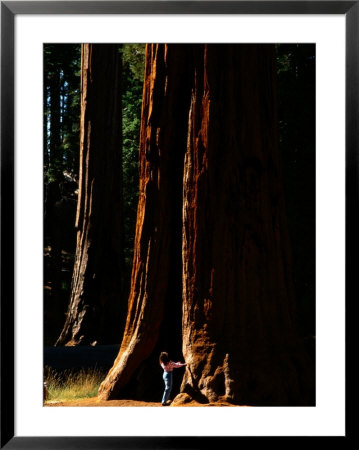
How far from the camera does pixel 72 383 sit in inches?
248

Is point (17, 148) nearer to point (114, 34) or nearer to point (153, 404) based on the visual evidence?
point (114, 34)

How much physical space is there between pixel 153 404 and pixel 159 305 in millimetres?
754

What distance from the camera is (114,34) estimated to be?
4.84 m

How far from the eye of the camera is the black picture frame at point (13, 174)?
4672mm

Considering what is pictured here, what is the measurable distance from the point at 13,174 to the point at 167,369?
1.90 metres

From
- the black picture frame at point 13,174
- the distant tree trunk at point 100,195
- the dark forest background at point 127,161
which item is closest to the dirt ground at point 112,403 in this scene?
the black picture frame at point 13,174

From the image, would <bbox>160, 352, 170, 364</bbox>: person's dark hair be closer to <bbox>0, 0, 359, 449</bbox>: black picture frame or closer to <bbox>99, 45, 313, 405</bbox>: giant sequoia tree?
<bbox>99, 45, 313, 405</bbox>: giant sequoia tree

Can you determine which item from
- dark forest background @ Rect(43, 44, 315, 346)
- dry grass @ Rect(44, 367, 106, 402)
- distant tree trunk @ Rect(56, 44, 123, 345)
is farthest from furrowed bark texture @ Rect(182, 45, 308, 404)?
distant tree trunk @ Rect(56, 44, 123, 345)

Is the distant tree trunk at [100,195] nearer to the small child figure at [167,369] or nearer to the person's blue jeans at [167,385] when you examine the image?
the small child figure at [167,369]

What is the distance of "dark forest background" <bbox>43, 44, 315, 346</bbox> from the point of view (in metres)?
5.66

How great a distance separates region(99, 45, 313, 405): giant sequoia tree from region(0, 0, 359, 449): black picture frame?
62 cm

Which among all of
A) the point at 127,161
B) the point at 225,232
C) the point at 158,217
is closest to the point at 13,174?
the point at 158,217

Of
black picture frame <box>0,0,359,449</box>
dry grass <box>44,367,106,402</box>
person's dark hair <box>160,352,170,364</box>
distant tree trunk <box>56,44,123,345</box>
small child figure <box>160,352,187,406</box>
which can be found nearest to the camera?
black picture frame <box>0,0,359,449</box>

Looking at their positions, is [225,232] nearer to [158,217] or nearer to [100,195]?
[158,217]
